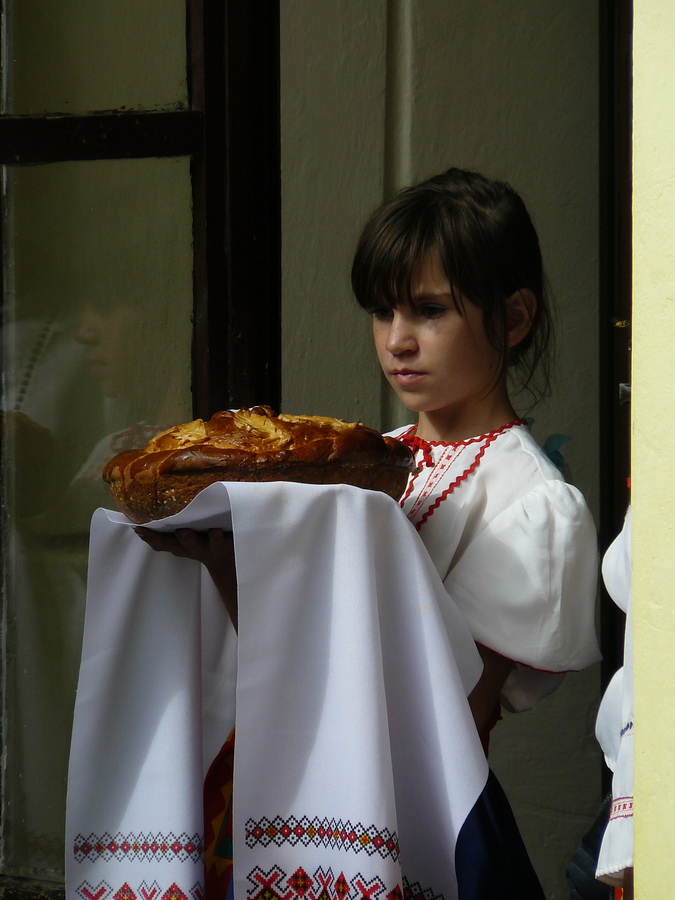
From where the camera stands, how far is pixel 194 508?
119 centimetres

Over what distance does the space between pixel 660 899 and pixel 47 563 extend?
5.10 ft

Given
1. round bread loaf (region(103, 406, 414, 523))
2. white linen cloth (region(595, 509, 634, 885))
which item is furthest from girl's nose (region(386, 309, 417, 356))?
white linen cloth (region(595, 509, 634, 885))

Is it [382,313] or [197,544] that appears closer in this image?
[197,544]

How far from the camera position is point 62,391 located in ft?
7.04

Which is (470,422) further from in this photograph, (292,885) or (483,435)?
(292,885)

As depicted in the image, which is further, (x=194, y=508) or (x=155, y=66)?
(x=155, y=66)

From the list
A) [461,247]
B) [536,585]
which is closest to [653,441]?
[536,585]

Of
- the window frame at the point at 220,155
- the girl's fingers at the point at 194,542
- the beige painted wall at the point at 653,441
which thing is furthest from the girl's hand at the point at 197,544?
the window frame at the point at 220,155

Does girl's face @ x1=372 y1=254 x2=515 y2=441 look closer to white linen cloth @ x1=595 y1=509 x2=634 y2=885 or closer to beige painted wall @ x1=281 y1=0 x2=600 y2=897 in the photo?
white linen cloth @ x1=595 y1=509 x2=634 y2=885

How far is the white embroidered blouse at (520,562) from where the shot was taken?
134 centimetres

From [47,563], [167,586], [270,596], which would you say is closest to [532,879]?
[270,596]

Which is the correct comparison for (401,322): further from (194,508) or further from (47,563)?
(47,563)

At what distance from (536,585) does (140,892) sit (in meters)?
0.62


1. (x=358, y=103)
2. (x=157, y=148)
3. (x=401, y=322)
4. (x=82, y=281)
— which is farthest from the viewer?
(x=358, y=103)
